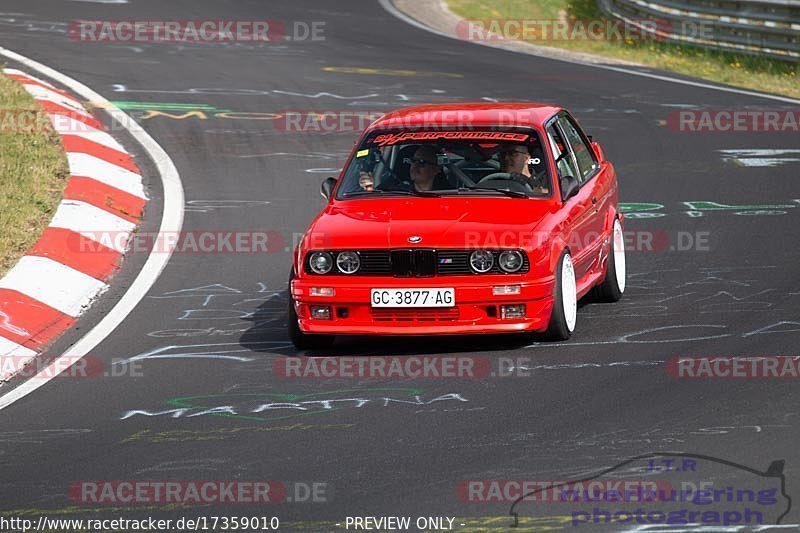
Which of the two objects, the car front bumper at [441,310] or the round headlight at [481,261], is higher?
the round headlight at [481,261]

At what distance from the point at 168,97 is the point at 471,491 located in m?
12.9

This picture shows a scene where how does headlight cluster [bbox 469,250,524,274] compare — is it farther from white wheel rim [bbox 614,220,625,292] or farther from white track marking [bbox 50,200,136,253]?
white track marking [bbox 50,200,136,253]

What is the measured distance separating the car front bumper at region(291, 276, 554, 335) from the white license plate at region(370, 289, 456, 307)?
3cm

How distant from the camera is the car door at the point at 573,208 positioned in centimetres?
980

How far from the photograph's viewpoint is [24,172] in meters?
13.5

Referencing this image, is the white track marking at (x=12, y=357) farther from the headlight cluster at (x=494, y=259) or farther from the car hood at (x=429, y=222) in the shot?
the headlight cluster at (x=494, y=259)

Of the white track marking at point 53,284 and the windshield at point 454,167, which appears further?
the white track marking at point 53,284

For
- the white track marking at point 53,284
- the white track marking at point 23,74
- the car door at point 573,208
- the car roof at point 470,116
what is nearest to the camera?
the car door at point 573,208

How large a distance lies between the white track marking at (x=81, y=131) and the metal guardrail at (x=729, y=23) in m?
11.2

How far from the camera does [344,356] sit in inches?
367

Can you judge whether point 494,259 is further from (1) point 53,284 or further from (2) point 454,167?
(1) point 53,284

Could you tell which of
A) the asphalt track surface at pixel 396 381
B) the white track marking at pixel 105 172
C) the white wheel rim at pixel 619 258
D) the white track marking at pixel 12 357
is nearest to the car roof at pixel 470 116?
the white wheel rim at pixel 619 258

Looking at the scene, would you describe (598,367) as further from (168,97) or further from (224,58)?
(224,58)

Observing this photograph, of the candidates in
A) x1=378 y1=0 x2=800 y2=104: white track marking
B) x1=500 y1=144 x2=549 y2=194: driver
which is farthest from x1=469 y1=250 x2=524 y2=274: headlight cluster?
x1=378 y1=0 x2=800 y2=104: white track marking
